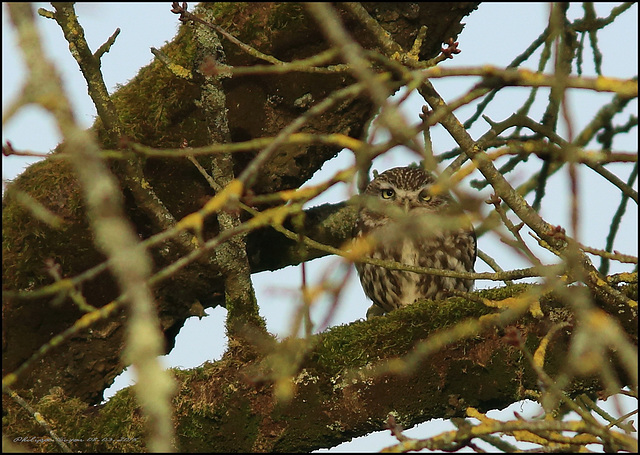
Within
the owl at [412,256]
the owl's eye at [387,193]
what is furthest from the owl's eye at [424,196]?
the owl's eye at [387,193]

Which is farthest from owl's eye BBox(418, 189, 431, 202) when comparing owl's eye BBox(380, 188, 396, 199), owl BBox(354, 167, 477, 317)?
owl's eye BBox(380, 188, 396, 199)

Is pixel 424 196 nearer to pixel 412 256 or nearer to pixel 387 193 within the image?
pixel 387 193

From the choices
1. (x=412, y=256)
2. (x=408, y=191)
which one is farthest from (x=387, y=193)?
(x=412, y=256)

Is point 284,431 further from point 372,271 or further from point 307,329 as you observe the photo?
point 372,271

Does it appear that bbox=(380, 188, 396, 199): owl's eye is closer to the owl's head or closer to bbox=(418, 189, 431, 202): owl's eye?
the owl's head

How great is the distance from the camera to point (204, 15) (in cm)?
477

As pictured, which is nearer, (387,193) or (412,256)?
(412,256)

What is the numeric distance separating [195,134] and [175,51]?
1.79 feet

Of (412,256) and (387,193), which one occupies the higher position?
(387,193)

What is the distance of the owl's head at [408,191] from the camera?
247 inches

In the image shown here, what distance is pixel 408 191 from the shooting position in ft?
20.7

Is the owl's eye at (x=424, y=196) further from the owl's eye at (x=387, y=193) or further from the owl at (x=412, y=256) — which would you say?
the owl's eye at (x=387, y=193)

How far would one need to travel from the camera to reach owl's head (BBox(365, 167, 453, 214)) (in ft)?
20.6

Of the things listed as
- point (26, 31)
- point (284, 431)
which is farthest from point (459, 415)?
point (26, 31)
